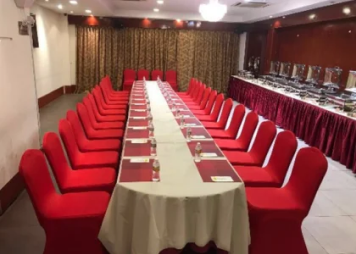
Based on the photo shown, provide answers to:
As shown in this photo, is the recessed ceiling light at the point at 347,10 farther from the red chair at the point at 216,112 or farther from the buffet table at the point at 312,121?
the red chair at the point at 216,112

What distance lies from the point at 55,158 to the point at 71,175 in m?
0.28

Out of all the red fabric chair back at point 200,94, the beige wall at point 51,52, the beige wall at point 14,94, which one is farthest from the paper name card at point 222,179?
the beige wall at point 51,52

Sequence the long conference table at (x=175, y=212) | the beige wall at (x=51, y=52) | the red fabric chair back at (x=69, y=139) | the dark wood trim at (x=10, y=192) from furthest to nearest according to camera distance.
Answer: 1. the beige wall at (x=51, y=52)
2. the dark wood trim at (x=10, y=192)
3. the red fabric chair back at (x=69, y=139)
4. the long conference table at (x=175, y=212)

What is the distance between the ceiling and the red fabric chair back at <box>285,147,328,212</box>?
4.02 metres

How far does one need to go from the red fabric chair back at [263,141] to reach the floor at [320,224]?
764 mm

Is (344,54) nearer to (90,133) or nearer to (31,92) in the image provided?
(90,133)

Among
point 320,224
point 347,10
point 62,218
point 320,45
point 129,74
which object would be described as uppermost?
point 347,10

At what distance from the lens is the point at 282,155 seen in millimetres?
2834

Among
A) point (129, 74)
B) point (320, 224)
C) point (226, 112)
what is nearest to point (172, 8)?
point (129, 74)

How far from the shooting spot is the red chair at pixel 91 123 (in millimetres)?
3848

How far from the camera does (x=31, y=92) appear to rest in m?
3.91

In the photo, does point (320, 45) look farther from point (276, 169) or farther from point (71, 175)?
point (71, 175)

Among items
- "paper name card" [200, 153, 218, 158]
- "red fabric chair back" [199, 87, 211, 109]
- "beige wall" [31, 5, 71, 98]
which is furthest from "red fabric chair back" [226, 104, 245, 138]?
"beige wall" [31, 5, 71, 98]

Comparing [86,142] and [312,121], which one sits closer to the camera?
[86,142]
